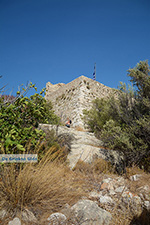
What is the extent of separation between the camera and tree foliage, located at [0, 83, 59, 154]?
2648 mm

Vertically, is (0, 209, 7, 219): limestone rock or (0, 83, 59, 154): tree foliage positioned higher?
(0, 83, 59, 154): tree foliage

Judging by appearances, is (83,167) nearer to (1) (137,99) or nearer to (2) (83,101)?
(1) (137,99)

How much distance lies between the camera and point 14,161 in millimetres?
2533

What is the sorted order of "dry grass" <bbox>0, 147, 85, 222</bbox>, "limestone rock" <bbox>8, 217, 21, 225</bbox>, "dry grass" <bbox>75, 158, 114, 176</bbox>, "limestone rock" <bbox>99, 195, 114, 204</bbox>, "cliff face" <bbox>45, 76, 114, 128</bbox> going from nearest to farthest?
"limestone rock" <bbox>8, 217, 21, 225</bbox>, "dry grass" <bbox>0, 147, 85, 222</bbox>, "limestone rock" <bbox>99, 195, 114, 204</bbox>, "dry grass" <bbox>75, 158, 114, 176</bbox>, "cliff face" <bbox>45, 76, 114, 128</bbox>

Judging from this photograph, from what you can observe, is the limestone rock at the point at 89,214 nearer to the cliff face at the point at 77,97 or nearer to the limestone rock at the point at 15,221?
the limestone rock at the point at 15,221

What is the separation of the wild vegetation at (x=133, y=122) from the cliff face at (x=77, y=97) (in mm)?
6462

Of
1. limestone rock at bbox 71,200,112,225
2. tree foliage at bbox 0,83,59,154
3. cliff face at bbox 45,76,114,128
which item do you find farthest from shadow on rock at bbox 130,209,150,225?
cliff face at bbox 45,76,114,128

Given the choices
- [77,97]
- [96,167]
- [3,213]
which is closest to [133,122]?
[96,167]

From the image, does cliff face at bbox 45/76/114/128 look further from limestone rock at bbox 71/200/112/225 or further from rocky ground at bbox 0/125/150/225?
limestone rock at bbox 71/200/112/225

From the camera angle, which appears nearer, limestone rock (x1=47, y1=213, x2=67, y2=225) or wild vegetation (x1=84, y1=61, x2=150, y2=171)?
limestone rock (x1=47, y1=213, x2=67, y2=225)

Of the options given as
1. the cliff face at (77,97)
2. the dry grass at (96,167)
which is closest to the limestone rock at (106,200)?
the dry grass at (96,167)

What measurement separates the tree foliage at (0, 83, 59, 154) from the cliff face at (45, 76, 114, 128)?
8197mm

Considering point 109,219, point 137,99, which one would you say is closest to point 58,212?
point 109,219

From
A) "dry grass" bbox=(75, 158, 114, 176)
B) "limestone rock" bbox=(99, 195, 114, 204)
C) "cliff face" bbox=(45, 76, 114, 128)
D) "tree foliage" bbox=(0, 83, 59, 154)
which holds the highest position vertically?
"cliff face" bbox=(45, 76, 114, 128)
